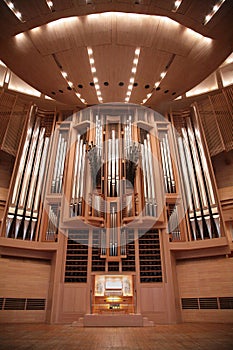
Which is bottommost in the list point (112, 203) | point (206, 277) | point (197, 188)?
point (206, 277)

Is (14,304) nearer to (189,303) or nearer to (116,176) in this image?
(116,176)

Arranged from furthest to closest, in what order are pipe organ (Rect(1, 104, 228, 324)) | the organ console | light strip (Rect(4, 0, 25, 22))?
the organ console, pipe organ (Rect(1, 104, 228, 324)), light strip (Rect(4, 0, 25, 22))

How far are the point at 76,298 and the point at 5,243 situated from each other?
2.69 meters

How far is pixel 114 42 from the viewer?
6758 mm

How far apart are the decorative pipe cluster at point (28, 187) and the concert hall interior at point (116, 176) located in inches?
1.6

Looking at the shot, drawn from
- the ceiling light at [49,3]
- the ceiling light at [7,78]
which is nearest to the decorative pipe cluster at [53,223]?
the ceiling light at [7,78]

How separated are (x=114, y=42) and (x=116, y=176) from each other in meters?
4.32

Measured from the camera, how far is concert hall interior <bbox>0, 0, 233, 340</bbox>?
6406 millimetres

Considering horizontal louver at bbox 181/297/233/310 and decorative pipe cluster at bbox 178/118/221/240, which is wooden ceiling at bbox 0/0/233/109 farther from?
horizontal louver at bbox 181/297/233/310

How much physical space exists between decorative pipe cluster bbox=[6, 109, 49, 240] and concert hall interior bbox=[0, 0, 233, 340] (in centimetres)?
4

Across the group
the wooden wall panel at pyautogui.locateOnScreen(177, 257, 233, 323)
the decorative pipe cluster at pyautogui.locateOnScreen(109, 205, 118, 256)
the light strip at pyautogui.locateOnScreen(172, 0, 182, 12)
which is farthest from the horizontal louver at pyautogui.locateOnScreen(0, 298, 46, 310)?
the light strip at pyautogui.locateOnScreen(172, 0, 182, 12)

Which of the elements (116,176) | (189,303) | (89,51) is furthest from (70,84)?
(189,303)

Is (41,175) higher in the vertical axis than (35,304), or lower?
higher

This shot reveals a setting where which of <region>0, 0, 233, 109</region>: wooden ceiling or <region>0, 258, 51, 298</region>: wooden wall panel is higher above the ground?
<region>0, 0, 233, 109</region>: wooden ceiling
